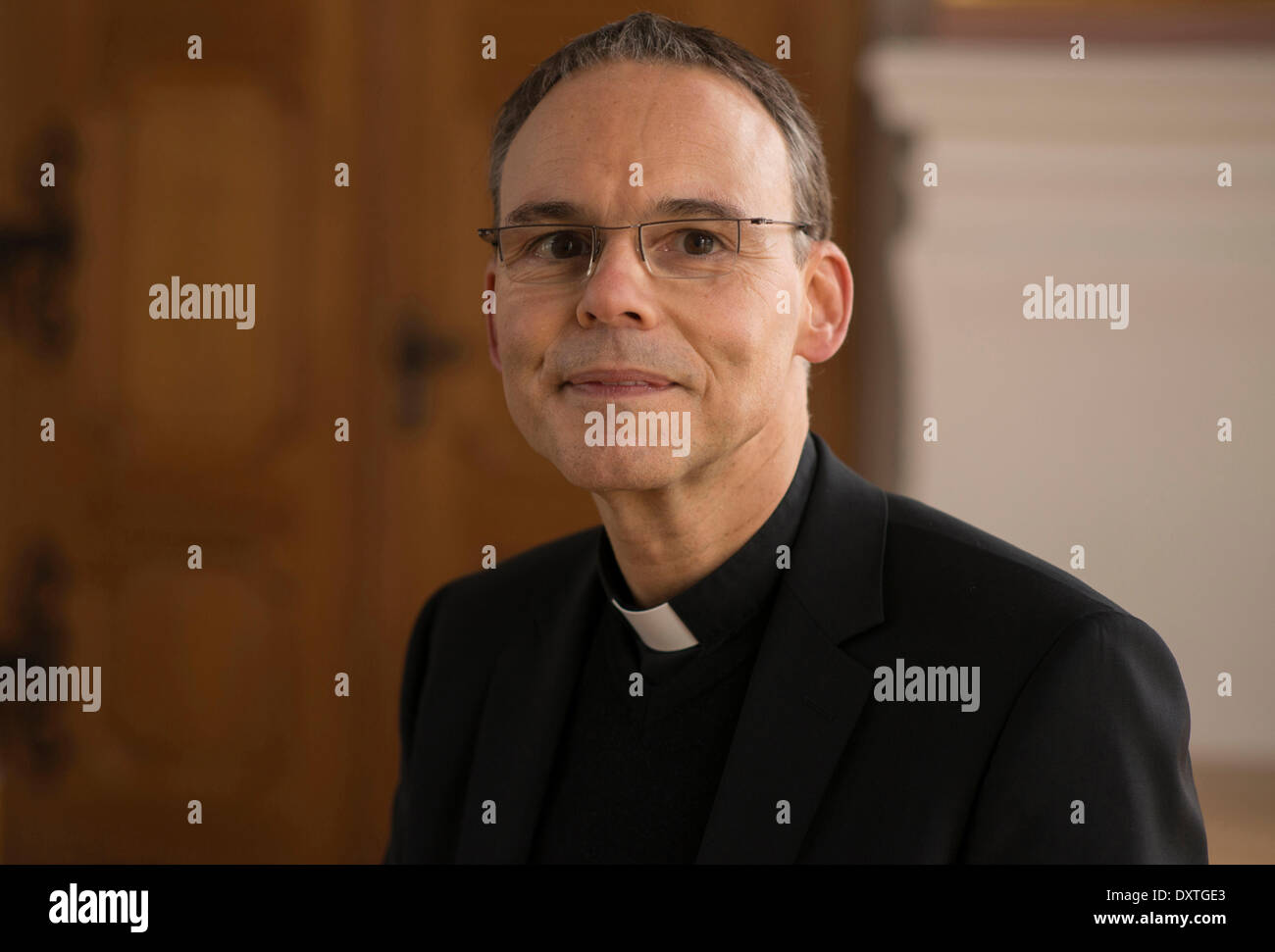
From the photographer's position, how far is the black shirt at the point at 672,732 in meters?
1.09

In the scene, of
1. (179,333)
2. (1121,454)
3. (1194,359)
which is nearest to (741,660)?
(1121,454)

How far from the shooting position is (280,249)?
8.19 feet

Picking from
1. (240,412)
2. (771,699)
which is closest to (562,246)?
(771,699)

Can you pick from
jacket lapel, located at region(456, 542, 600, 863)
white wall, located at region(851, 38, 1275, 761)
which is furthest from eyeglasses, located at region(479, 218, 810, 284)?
white wall, located at region(851, 38, 1275, 761)

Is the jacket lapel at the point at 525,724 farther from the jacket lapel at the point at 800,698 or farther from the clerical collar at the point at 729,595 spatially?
the jacket lapel at the point at 800,698

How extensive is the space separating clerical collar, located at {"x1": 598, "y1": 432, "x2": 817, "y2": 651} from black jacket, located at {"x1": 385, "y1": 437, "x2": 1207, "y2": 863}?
0.11ft

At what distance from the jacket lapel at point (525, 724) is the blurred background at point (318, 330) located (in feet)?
3.83

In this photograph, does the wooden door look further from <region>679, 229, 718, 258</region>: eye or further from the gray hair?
<region>679, 229, 718, 258</region>: eye

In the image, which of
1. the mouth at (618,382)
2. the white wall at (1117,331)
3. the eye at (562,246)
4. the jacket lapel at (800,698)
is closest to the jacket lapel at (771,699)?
the jacket lapel at (800,698)

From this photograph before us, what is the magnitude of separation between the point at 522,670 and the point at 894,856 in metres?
0.50

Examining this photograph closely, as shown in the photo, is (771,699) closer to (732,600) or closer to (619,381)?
(732,600)

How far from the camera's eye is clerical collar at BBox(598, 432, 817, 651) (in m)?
1.14

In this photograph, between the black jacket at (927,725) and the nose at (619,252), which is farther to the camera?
the nose at (619,252)

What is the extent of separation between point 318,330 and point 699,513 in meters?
1.61
